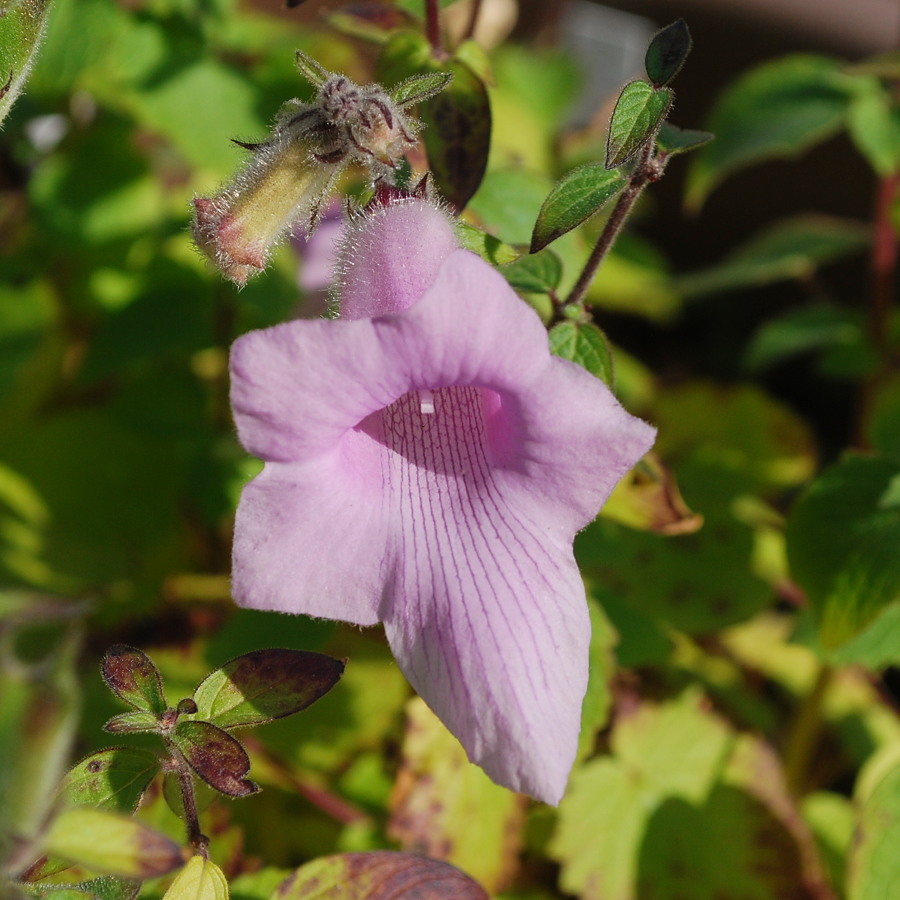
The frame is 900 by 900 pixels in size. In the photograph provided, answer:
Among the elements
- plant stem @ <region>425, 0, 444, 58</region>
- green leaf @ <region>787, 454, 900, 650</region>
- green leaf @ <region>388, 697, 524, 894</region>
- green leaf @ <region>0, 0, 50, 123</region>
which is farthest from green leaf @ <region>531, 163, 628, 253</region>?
green leaf @ <region>388, 697, 524, 894</region>

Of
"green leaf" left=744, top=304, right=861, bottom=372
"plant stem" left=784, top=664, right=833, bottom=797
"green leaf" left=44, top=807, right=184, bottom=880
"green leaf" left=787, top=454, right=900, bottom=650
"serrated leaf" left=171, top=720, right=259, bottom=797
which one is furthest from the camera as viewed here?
"green leaf" left=744, top=304, right=861, bottom=372

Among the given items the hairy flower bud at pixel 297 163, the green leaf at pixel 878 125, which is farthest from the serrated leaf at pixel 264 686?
the green leaf at pixel 878 125

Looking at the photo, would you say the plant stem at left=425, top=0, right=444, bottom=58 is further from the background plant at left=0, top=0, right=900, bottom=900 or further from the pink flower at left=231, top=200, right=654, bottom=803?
the pink flower at left=231, top=200, right=654, bottom=803

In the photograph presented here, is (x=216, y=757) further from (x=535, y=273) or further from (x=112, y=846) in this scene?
(x=535, y=273)

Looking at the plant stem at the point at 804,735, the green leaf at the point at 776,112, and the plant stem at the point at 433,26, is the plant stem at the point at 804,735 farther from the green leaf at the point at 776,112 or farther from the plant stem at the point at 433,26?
the plant stem at the point at 433,26

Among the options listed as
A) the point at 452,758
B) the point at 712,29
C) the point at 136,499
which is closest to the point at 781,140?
the point at 712,29

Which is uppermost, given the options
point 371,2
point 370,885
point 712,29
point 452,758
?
point 371,2

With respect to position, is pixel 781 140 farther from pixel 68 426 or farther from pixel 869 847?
pixel 68 426
